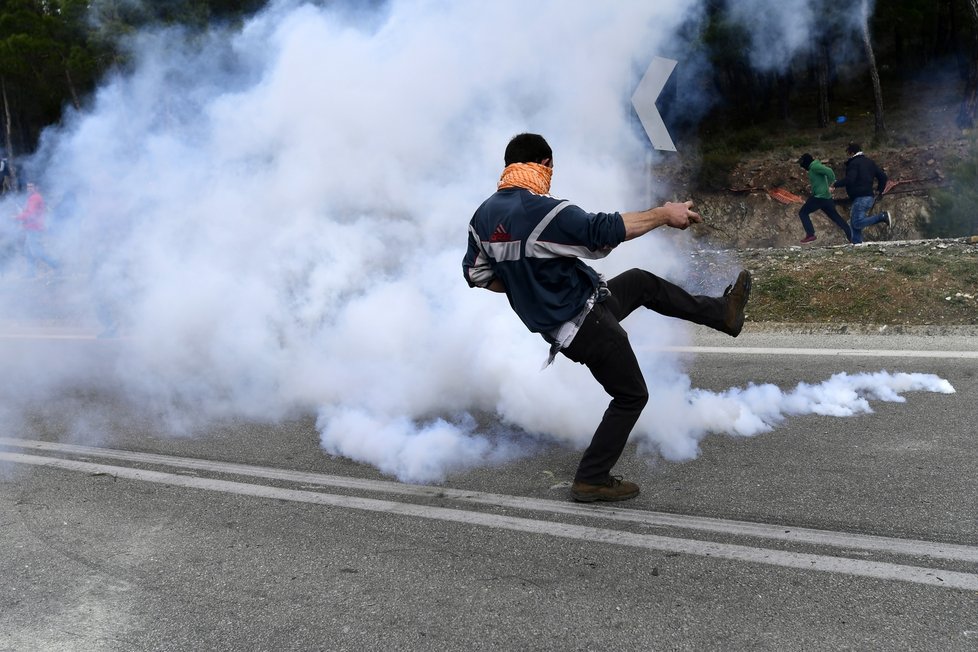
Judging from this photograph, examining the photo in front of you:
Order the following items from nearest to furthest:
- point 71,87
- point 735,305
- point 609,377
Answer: point 609,377 → point 735,305 → point 71,87

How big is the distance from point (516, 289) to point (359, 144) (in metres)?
2.46

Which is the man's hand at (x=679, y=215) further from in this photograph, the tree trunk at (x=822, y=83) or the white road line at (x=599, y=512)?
the tree trunk at (x=822, y=83)

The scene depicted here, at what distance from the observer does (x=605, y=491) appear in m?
3.52

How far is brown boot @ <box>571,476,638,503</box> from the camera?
3523 millimetres

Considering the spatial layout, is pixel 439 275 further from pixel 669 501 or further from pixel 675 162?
pixel 675 162

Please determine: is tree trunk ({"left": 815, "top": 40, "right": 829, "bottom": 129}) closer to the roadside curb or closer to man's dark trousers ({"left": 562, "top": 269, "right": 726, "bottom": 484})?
the roadside curb

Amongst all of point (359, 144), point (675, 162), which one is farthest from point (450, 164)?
point (675, 162)

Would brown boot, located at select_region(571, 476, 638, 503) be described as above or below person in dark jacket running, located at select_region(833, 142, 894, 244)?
below

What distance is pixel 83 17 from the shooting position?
44.0 feet

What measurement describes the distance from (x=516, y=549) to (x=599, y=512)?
0.45m

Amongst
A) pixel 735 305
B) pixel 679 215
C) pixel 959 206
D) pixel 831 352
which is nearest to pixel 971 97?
pixel 959 206

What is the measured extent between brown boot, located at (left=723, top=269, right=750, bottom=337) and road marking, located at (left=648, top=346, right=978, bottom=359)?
38.5 inches

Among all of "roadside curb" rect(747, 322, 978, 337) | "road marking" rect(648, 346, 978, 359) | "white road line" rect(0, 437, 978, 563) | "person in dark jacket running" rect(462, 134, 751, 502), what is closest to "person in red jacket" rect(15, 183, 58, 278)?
"white road line" rect(0, 437, 978, 563)

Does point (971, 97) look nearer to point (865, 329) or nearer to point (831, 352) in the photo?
point (865, 329)
